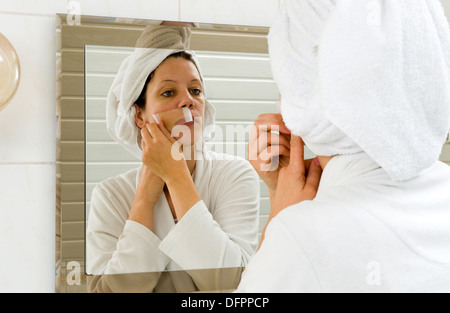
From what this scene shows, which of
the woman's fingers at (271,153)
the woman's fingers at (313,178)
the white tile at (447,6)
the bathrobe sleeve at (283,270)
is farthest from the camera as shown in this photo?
the white tile at (447,6)

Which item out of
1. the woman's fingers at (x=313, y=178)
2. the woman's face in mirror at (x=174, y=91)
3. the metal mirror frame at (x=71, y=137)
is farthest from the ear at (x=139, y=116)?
the woman's fingers at (x=313, y=178)

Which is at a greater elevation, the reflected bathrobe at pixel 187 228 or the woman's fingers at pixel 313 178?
the woman's fingers at pixel 313 178

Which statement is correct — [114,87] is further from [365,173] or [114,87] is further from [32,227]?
[365,173]

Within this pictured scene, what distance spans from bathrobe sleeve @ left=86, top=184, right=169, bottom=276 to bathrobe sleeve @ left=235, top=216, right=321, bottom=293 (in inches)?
17.7

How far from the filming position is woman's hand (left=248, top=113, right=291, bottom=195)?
873 mm

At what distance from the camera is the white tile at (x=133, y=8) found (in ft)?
3.06

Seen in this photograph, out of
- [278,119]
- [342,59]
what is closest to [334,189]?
[342,59]

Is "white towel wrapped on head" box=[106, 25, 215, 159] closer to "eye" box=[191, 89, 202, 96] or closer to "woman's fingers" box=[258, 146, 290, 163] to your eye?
"eye" box=[191, 89, 202, 96]

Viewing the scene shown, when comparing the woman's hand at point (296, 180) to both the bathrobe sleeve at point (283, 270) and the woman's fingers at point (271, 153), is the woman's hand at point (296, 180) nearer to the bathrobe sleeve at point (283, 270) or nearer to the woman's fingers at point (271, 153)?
the woman's fingers at point (271, 153)

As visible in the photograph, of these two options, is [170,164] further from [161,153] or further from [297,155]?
[297,155]

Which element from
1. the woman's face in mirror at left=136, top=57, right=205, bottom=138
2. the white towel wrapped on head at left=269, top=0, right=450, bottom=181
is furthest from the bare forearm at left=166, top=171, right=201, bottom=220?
the white towel wrapped on head at left=269, top=0, right=450, bottom=181

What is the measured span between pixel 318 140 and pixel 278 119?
363 millimetres

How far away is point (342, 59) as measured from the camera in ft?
1.60

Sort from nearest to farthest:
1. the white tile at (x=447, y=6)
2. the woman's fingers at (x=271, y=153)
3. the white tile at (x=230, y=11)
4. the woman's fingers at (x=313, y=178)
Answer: the woman's fingers at (x=313, y=178)
the woman's fingers at (x=271, y=153)
the white tile at (x=230, y=11)
the white tile at (x=447, y=6)
